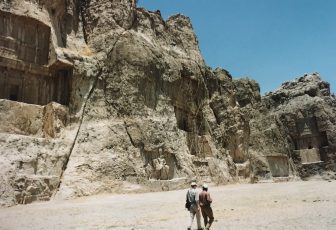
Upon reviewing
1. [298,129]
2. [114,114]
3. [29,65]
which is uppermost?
[298,129]

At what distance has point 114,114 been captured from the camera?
25.4 meters

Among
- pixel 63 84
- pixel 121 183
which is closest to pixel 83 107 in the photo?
pixel 63 84

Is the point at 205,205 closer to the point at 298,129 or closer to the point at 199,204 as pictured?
the point at 199,204

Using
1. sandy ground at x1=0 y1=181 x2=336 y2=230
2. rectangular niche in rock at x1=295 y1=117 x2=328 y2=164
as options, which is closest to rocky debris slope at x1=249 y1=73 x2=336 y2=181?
rectangular niche in rock at x1=295 y1=117 x2=328 y2=164

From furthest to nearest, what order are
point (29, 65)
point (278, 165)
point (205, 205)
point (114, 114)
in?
point (278, 165)
point (114, 114)
point (29, 65)
point (205, 205)

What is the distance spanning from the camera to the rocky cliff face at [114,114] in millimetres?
21750

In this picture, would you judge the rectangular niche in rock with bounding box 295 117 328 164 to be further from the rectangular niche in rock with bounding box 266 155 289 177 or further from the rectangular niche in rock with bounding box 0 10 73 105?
the rectangular niche in rock with bounding box 0 10 73 105

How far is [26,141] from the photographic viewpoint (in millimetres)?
21500

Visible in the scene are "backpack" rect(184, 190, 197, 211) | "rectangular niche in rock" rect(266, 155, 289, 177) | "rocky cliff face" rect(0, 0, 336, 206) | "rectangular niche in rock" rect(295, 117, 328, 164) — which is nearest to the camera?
"backpack" rect(184, 190, 197, 211)

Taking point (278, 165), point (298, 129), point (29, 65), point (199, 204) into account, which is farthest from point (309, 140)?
point (199, 204)

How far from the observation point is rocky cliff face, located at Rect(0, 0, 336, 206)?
21.8 metres

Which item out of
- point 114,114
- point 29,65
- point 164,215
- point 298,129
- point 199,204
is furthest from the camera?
point 298,129

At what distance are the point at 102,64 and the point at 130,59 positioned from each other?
2.04 meters

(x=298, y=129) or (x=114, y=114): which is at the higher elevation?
(x=298, y=129)
